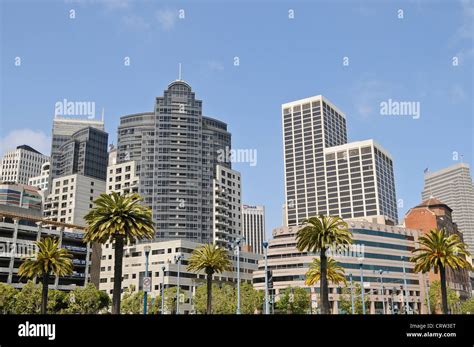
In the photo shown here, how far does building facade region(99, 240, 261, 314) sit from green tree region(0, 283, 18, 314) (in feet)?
133

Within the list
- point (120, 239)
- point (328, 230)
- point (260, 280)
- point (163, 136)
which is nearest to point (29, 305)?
point (120, 239)

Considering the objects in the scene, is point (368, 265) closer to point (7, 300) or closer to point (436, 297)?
point (436, 297)

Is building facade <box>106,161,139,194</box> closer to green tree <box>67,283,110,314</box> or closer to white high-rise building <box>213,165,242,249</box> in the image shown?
white high-rise building <box>213,165,242,249</box>

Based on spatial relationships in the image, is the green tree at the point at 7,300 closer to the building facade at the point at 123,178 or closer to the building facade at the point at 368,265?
the building facade at the point at 368,265

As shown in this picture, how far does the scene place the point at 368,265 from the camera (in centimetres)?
15262

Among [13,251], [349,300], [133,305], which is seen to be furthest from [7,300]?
[349,300]

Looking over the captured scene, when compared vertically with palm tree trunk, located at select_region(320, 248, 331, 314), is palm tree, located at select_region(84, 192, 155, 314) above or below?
above

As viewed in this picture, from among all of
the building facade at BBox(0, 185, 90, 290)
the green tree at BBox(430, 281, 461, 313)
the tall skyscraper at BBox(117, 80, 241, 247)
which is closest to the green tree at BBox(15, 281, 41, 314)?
the building facade at BBox(0, 185, 90, 290)

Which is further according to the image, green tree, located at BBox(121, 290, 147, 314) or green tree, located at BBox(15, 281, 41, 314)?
green tree, located at BBox(121, 290, 147, 314)

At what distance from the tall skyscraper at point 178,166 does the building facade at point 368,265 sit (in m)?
27.4

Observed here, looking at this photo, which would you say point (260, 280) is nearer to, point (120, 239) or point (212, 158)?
point (212, 158)

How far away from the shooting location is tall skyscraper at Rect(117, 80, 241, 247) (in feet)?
562
